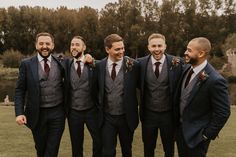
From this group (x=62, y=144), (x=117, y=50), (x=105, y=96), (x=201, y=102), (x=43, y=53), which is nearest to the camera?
(x=201, y=102)

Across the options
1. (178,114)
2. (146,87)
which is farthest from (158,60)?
(178,114)

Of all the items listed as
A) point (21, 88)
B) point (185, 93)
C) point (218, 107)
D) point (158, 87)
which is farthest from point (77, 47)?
point (218, 107)

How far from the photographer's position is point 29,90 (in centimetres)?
633

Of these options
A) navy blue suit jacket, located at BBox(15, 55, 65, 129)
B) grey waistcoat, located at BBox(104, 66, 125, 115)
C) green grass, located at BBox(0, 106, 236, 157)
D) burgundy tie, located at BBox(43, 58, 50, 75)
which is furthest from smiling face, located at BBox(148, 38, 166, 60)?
green grass, located at BBox(0, 106, 236, 157)

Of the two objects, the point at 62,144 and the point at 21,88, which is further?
the point at 62,144

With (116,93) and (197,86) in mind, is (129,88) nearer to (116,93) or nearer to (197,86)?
(116,93)

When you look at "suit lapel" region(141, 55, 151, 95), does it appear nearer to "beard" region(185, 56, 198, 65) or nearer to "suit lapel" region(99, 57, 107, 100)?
"suit lapel" region(99, 57, 107, 100)

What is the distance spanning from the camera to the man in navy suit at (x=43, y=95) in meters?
6.25

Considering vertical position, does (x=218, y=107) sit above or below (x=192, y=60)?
below

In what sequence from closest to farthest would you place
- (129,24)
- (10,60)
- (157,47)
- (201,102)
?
(201,102) < (157,47) < (10,60) < (129,24)

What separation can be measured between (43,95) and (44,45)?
2.17 feet

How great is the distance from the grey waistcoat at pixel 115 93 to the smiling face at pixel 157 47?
487 millimetres

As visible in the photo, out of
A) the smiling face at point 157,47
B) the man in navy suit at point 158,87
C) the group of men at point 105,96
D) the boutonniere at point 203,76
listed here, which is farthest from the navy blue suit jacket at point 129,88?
the boutonniere at point 203,76

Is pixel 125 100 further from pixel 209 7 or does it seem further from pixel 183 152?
pixel 209 7
